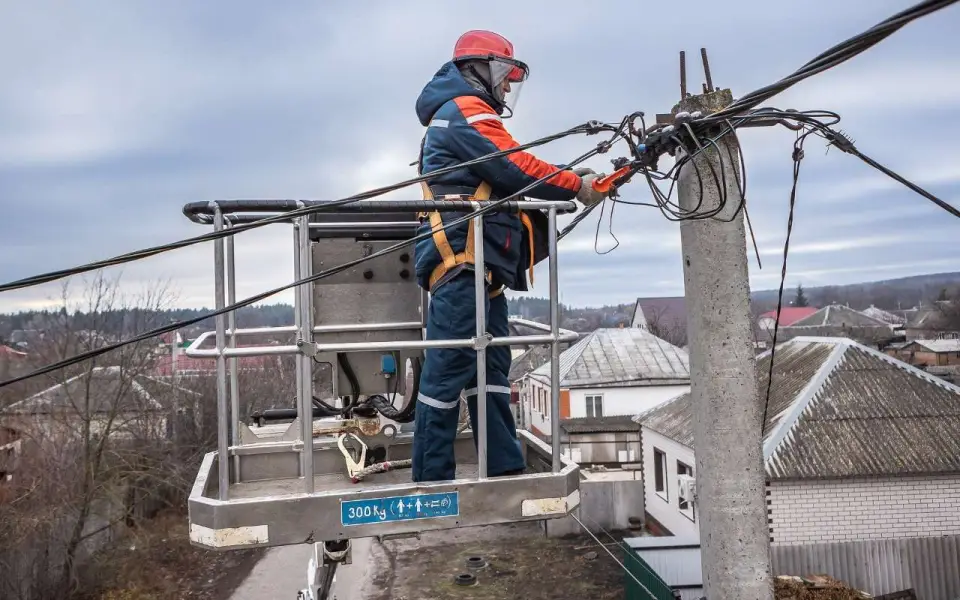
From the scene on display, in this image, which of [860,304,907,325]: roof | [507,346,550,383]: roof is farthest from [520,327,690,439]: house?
Result: [860,304,907,325]: roof

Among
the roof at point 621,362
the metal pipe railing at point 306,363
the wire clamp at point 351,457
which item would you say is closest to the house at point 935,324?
the roof at point 621,362

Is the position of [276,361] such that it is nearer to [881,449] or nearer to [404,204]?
[881,449]

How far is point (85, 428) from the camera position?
20.5 metres

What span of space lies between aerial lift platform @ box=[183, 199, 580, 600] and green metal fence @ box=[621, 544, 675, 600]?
8.61m

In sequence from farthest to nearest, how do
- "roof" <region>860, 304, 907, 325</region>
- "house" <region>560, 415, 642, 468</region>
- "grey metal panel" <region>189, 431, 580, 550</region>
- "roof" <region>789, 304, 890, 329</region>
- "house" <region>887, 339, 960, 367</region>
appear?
"roof" <region>860, 304, 907, 325</region>, "roof" <region>789, 304, 890, 329</region>, "house" <region>887, 339, 960, 367</region>, "house" <region>560, 415, 642, 468</region>, "grey metal panel" <region>189, 431, 580, 550</region>

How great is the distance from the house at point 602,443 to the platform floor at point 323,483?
22.2 meters

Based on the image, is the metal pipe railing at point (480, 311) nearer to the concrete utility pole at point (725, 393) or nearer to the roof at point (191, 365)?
the concrete utility pole at point (725, 393)

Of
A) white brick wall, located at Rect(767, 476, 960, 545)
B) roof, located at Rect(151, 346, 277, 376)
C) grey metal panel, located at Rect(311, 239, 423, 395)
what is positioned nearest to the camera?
grey metal panel, located at Rect(311, 239, 423, 395)

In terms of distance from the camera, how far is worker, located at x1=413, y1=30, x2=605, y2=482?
4113 mm

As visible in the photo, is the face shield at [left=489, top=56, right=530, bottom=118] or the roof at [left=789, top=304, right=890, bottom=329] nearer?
the face shield at [left=489, top=56, right=530, bottom=118]

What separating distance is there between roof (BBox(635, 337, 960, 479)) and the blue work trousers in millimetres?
10683

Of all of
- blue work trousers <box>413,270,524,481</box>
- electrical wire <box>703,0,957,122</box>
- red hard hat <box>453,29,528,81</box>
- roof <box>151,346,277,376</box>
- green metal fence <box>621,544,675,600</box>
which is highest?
red hard hat <box>453,29,528,81</box>

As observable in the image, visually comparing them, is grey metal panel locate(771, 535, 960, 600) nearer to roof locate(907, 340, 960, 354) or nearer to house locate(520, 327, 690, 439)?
house locate(520, 327, 690, 439)

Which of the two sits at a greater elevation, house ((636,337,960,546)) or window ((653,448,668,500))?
house ((636,337,960,546))
